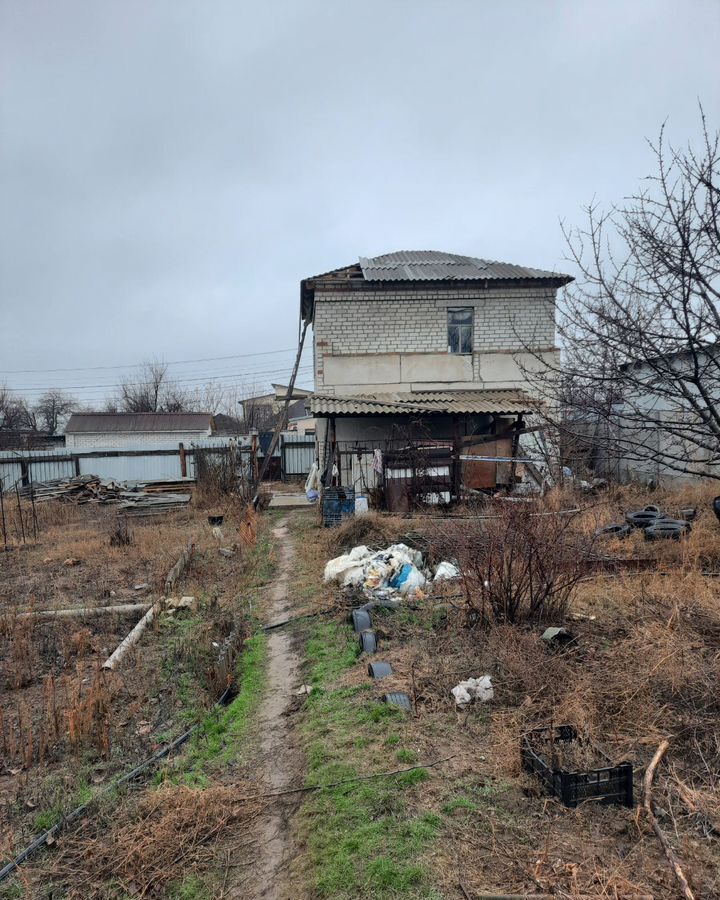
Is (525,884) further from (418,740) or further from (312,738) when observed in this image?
(312,738)

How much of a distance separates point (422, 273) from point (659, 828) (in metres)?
17.7

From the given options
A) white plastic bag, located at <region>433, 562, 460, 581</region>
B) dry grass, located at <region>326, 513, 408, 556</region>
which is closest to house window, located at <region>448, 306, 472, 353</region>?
dry grass, located at <region>326, 513, 408, 556</region>

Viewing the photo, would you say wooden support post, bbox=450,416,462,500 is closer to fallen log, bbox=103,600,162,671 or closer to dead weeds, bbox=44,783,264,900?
fallen log, bbox=103,600,162,671

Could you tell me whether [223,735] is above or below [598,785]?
below

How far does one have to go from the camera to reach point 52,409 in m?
58.3

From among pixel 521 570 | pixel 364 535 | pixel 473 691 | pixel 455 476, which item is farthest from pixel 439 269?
pixel 473 691

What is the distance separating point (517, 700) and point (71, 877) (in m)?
2.85

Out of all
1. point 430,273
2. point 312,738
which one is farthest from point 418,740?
point 430,273

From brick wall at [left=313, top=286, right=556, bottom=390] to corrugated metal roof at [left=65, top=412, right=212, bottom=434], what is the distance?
22.3 m

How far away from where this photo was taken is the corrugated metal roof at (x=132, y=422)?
1458 inches

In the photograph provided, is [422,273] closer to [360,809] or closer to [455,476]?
[455,476]

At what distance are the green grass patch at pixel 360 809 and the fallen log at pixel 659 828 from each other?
101 cm

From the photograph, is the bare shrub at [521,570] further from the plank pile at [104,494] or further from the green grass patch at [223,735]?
the plank pile at [104,494]

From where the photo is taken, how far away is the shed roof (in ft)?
58.1
